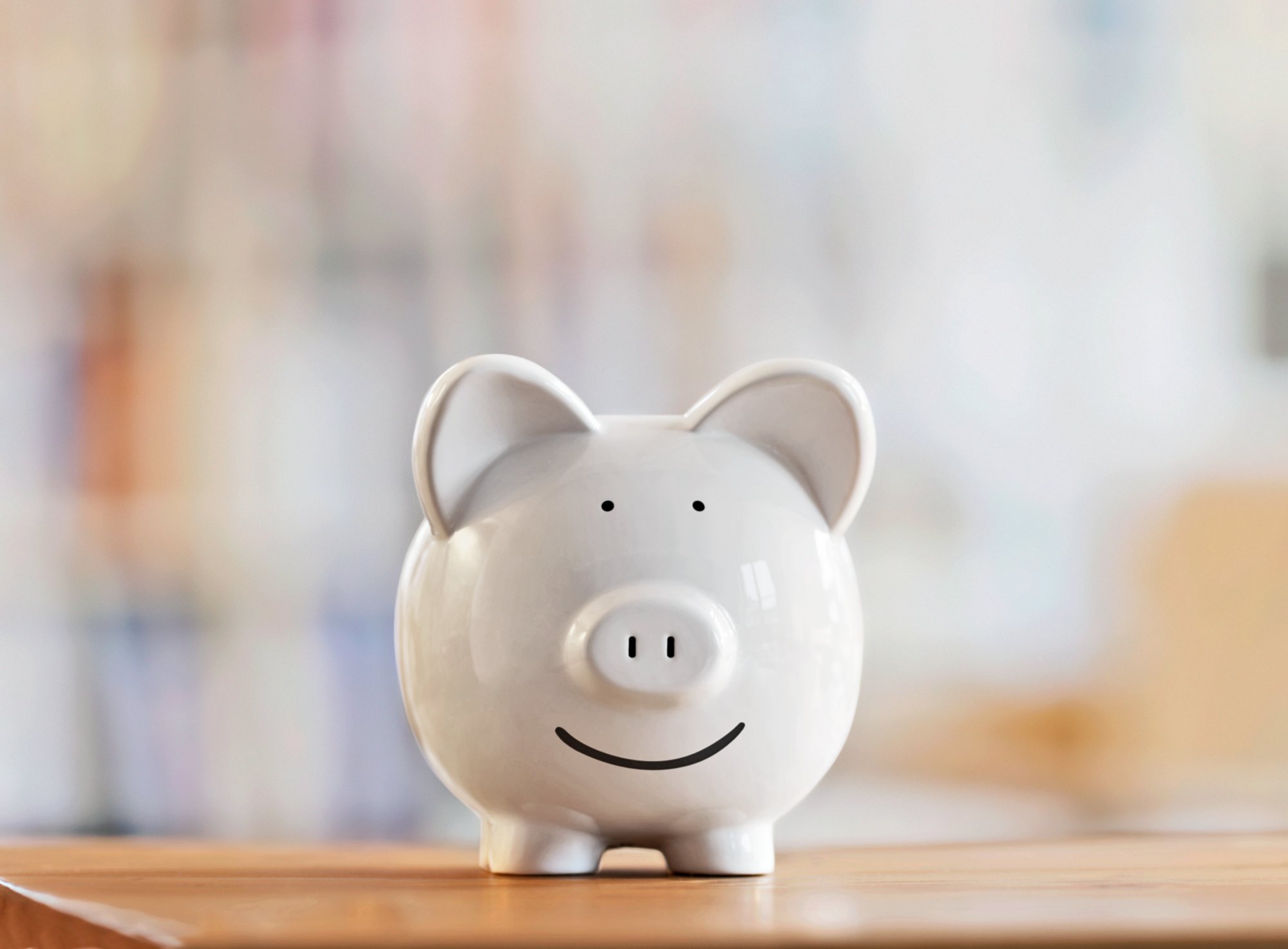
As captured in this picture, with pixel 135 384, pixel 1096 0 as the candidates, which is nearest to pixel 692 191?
pixel 1096 0

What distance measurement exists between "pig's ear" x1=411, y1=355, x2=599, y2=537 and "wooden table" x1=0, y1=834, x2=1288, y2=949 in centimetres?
22

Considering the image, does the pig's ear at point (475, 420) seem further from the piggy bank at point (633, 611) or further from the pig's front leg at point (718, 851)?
the pig's front leg at point (718, 851)

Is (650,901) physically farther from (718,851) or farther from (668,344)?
(668,344)

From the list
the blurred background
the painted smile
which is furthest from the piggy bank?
the blurred background

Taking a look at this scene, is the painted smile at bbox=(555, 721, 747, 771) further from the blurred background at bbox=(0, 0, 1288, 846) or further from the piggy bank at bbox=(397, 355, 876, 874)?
the blurred background at bbox=(0, 0, 1288, 846)

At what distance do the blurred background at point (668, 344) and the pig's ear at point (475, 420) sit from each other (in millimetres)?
421

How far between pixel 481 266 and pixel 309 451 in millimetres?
231

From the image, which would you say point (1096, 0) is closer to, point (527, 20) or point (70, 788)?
point (527, 20)

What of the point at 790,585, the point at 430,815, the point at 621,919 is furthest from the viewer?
the point at 430,815

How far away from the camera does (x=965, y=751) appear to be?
1147 mm

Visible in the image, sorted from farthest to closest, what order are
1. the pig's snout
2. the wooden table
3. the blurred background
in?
the blurred background, the pig's snout, the wooden table

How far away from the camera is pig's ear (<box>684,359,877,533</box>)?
0.73 metres

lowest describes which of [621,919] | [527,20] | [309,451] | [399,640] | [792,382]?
[621,919]

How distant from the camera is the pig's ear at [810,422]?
28.9 inches
